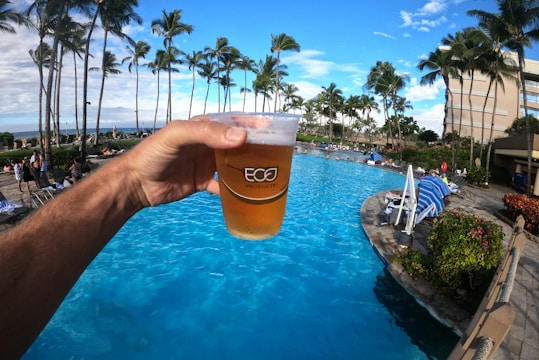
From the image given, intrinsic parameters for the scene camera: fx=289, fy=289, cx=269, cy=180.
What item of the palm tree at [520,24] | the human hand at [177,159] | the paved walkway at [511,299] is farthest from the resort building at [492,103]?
the human hand at [177,159]

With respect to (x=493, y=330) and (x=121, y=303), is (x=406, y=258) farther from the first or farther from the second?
(x=121, y=303)

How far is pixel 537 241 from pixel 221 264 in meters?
10.3

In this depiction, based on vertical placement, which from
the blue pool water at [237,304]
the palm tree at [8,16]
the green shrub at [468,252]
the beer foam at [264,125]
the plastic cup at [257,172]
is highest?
the palm tree at [8,16]

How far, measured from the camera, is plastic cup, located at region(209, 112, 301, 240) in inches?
52.7

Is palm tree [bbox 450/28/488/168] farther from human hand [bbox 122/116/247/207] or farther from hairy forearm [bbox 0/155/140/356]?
hairy forearm [bbox 0/155/140/356]

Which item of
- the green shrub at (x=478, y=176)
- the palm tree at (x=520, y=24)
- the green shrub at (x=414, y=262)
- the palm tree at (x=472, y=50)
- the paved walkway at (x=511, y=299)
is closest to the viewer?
the paved walkway at (x=511, y=299)

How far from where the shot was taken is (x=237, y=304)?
689 cm

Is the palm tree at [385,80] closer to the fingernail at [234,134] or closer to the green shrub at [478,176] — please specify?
the green shrub at [478,176]

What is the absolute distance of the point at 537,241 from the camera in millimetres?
9523

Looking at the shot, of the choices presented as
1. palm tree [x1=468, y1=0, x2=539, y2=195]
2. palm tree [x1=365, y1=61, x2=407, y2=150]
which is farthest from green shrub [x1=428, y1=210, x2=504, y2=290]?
A: palm tree [x1=365, y1=61, x2=407, y2=150]

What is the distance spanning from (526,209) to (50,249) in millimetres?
14473

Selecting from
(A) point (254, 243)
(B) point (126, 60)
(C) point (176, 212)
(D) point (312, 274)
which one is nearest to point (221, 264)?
(A) point (254, 243)

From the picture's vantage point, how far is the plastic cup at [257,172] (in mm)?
1339

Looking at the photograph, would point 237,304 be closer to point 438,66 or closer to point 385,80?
point 438,66
